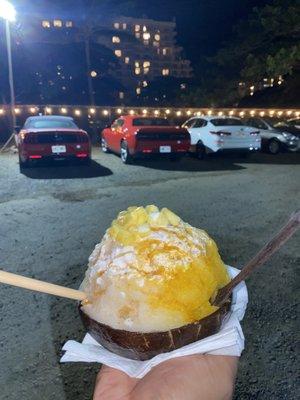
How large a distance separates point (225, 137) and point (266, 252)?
11.7 meters

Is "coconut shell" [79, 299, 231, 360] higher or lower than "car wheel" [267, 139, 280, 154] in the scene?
higher

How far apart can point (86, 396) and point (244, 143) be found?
441 inches

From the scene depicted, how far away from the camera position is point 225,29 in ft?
89.4

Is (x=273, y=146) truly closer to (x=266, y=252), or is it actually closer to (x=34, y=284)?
(x=266, y=252)

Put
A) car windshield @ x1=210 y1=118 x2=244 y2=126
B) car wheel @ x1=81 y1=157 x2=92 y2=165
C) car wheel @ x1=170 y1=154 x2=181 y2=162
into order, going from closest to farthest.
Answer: car wheel @ x1=81 y1=157 x2=92 y2=165, car wheel @ x1=170 y1=154 x2=181 y2=162, car windshield @ x1=210 y1=118 x2=244 y2=126

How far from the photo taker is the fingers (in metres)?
1.38

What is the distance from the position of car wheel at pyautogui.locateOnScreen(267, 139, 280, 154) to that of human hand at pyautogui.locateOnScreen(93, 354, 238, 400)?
1417 centimetres

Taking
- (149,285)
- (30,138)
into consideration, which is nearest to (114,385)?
(149,285)

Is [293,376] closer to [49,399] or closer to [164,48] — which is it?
[49,399]

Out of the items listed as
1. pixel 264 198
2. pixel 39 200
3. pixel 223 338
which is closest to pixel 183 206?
pixel 264 198

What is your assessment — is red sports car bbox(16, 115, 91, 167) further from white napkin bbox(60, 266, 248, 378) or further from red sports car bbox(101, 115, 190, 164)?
white napkin bbox(60, 266, 248, 378)

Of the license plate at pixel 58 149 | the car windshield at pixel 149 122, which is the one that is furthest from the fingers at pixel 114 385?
the car windshield at pixel 149 122

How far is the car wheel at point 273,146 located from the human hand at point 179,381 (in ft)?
46.5

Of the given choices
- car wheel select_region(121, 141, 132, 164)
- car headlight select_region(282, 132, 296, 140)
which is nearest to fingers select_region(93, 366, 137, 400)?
car wheel select_region(121, 141, 132, 164)
